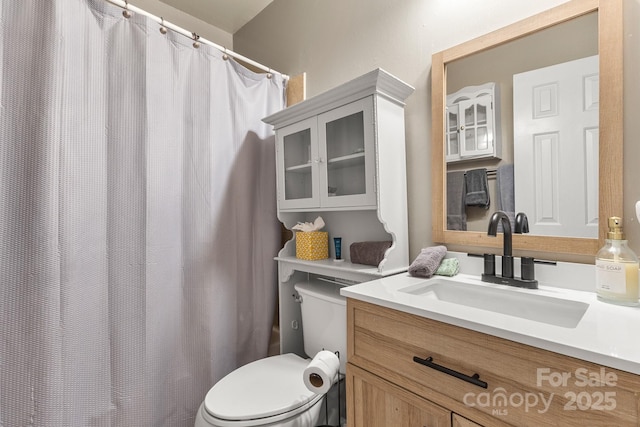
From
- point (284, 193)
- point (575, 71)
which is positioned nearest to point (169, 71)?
point (284, 193)

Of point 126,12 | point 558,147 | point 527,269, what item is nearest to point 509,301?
point 527,269

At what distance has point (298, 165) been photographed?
1.50 metres

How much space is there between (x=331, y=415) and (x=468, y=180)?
1.11 meters

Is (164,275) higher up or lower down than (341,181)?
lower down

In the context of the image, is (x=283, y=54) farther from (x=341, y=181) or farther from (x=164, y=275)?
(x=164, y=275)

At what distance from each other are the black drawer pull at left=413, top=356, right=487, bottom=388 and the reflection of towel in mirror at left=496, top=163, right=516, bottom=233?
1.86 feet

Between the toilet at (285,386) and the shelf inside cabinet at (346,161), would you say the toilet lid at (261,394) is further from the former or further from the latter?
the shelf inside cabinet at (346,161)

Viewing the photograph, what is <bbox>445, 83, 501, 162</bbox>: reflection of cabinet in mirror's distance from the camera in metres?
1.06

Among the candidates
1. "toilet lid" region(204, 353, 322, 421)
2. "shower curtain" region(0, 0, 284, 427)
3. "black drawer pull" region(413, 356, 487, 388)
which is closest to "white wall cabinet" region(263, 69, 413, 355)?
"shower curtain" region(0, 0, 284, 427)

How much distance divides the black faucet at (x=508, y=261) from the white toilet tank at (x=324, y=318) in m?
0.55

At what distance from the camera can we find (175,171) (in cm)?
142

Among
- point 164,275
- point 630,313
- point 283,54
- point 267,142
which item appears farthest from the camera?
point 283,54

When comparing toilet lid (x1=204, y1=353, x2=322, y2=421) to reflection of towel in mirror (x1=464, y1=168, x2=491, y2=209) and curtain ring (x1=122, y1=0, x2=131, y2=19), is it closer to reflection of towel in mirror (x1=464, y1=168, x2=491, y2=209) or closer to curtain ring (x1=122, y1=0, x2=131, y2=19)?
reflection of towel in mirror (x1=464, y1=168, x2=491, y2=209)

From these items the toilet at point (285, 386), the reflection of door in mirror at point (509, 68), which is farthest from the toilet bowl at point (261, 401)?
the reflection of door in mirror at point (509, 68)
